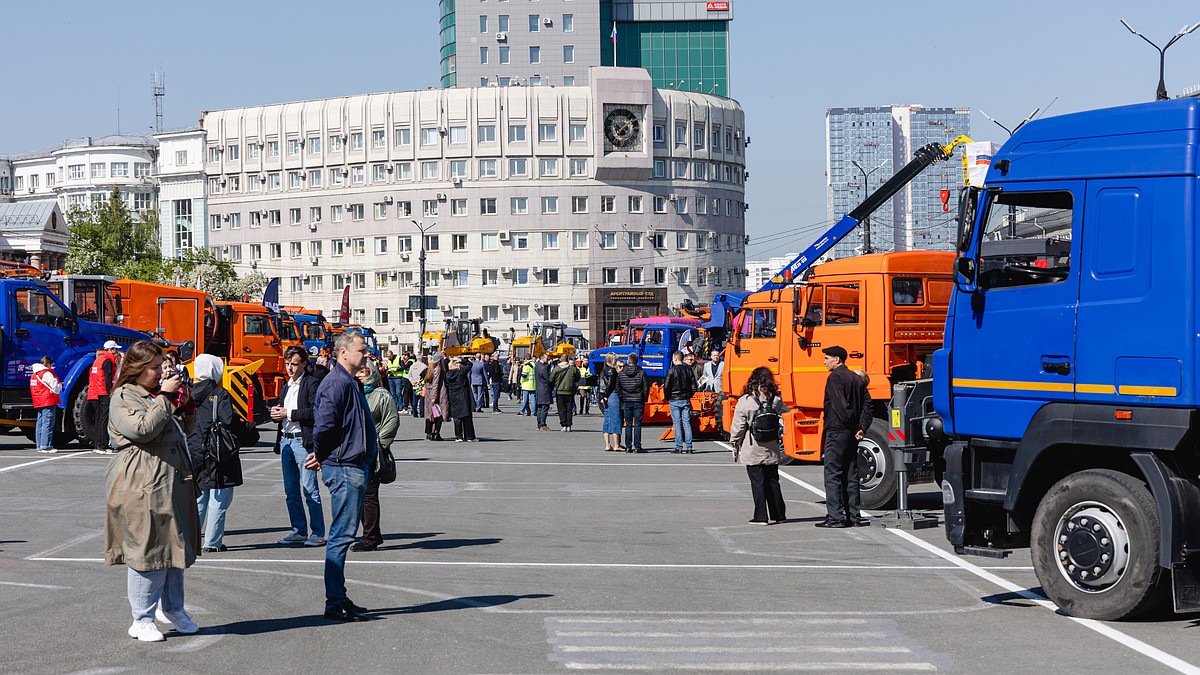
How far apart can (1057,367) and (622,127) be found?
93845 millimetres

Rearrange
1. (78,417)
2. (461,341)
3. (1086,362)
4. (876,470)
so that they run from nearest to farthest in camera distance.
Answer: (1086,362)
(876,470)
(78,417)
(461,341)

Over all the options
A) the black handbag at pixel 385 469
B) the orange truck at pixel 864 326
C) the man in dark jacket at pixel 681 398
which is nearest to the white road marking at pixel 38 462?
the man in dark jacket at pixel 681 398

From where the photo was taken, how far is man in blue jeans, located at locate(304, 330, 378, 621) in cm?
935

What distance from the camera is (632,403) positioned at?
88.0 ft

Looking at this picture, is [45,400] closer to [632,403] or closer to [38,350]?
[38,350]

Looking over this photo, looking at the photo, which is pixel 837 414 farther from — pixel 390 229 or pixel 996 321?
pixel 390 229

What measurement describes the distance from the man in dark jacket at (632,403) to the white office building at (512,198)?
7391 centimetres

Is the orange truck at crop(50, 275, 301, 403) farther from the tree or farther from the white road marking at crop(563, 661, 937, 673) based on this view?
the tree

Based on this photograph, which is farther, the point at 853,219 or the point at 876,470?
→ the point at 853,219

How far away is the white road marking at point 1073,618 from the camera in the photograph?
804 centimetres

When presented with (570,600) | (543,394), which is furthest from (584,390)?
(570,600)

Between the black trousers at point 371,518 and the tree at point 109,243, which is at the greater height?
the tree at point 109,243

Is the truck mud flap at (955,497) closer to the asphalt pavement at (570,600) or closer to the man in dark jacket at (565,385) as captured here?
the asphalt pavement at (570,600)

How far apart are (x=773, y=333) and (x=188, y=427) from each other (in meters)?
14.9
